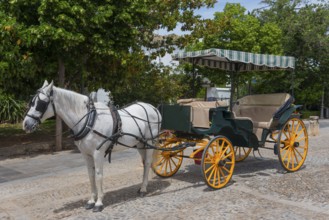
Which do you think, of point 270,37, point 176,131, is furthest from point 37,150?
point 270,37

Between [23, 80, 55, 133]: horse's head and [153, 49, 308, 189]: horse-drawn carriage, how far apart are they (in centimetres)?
225

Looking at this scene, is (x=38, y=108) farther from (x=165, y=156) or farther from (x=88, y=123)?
(x=165, y=156)

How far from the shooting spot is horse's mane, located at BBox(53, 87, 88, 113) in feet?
18.1

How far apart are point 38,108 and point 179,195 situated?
9.34 ft

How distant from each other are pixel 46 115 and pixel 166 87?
37.7ft

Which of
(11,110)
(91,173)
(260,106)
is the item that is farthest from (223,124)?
(11,110)

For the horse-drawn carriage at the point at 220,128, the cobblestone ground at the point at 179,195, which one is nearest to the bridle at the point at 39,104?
the cobblestone ground at the point at 179,195

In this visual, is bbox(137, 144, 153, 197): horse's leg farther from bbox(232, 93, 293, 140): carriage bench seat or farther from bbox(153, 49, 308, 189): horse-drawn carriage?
bbox(232, 93, 293, 140): carriage bench seat

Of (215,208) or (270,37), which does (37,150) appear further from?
(270,37)

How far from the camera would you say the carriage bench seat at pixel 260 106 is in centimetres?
823

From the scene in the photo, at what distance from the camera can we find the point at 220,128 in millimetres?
7137

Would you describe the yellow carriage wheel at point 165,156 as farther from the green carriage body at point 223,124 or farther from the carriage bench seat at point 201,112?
the carriage bench seat at point 201,112

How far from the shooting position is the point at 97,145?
5652mm

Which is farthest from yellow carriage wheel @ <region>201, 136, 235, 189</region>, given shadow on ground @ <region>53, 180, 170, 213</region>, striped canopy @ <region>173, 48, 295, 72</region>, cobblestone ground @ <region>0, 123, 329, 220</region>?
striped canopy @ <region>173, 48, 295, 72</region>
